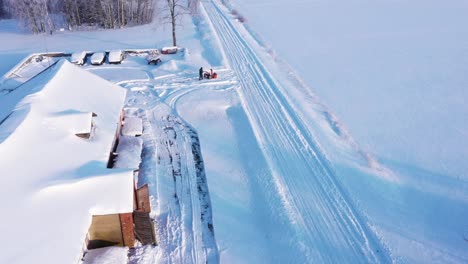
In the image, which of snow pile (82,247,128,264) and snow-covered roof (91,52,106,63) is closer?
snow pile (82,247,128,264)

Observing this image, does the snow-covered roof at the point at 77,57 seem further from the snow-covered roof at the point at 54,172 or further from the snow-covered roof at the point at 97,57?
the snow-covered roof at the point at 54,172

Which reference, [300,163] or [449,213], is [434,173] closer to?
[449,213]

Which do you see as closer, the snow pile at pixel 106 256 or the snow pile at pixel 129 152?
the snow pile at pixel 106 256

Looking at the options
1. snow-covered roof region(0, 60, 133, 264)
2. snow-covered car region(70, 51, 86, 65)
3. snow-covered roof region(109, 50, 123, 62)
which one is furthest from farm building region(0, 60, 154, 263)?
snow-covered car region(70, 51, 86, 65)

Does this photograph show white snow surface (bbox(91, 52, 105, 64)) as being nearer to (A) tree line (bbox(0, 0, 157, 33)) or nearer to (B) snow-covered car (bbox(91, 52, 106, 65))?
(B) snow-covered car (bbox(91, 52, 106, 65))

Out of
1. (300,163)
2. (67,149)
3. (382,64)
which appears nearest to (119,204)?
(67,149)

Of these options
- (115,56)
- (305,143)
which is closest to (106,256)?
(305,143)

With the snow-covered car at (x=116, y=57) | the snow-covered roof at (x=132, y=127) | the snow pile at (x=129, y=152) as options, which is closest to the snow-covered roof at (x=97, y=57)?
the snow-covered car at (x=116, y=57)
